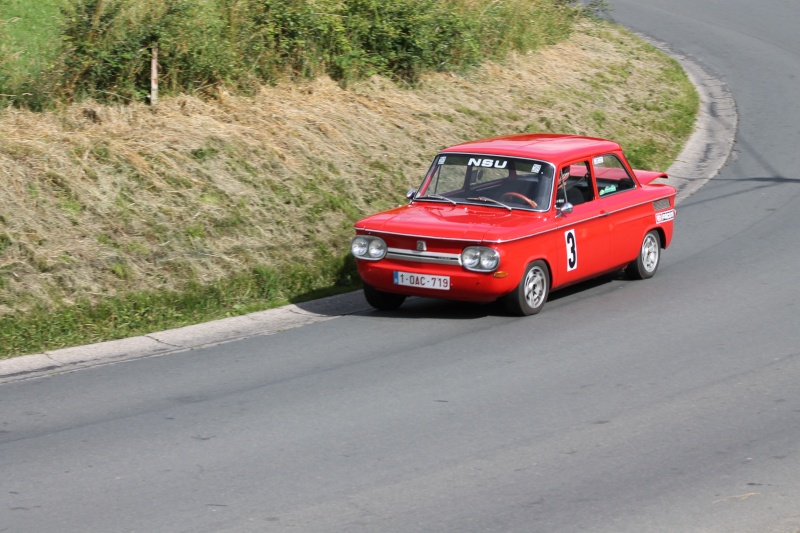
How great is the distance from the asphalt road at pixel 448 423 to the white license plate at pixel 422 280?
0.40 m

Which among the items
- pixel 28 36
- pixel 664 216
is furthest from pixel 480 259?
pixel 28 36

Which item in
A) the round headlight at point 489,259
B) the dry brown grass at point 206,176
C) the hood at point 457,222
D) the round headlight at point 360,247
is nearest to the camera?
the round headlight at point 489,259

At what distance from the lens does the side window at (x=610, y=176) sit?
12289 mm

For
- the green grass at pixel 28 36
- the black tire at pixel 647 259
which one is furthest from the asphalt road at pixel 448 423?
the green grass at pixel 28 36

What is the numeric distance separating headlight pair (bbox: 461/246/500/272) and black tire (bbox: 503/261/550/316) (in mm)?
471

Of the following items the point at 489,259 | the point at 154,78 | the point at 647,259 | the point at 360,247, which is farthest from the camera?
the point at 154,78

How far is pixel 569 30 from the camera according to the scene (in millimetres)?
24047

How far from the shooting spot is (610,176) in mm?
12516

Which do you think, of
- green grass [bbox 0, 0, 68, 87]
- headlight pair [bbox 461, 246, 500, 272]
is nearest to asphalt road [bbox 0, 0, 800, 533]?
headlight pair [bbox 461, 246, 500, 272]

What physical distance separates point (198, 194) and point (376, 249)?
311 cm

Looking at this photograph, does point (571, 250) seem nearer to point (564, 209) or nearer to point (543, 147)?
point (564, 209)

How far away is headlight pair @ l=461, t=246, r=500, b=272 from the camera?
10477 millimetres

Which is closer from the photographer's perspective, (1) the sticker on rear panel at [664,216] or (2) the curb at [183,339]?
(2) the curb at [183,339]

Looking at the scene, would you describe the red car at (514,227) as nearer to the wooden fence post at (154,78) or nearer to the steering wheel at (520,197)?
the steering wheel at (520,197)
